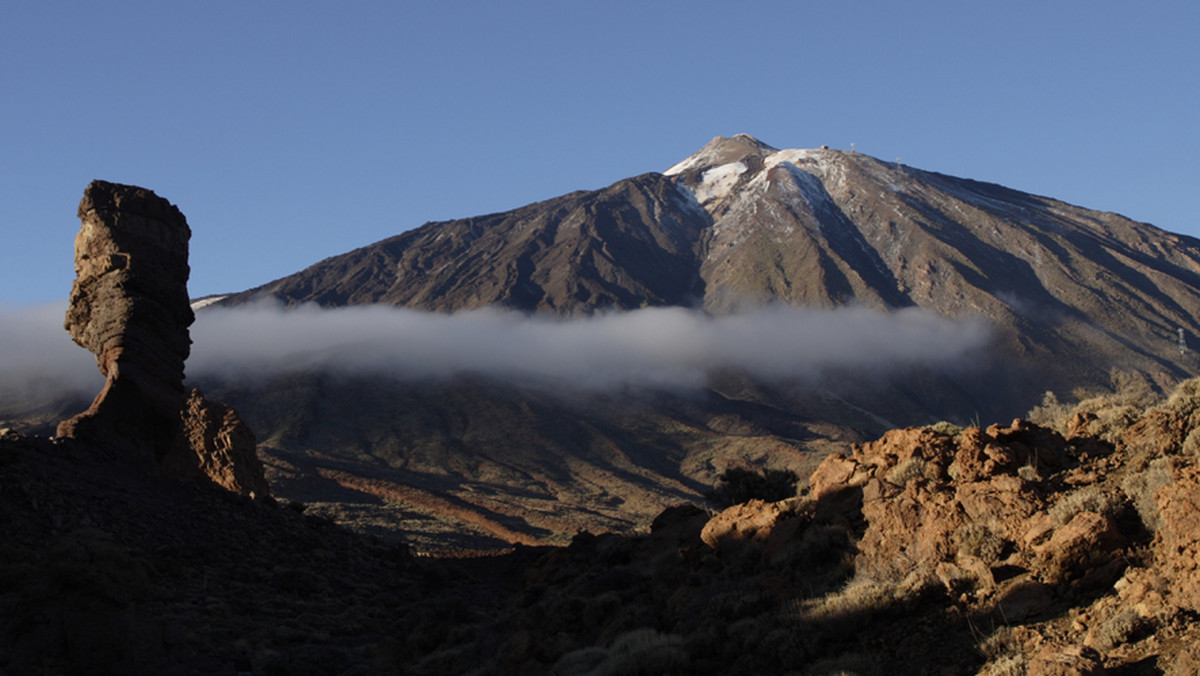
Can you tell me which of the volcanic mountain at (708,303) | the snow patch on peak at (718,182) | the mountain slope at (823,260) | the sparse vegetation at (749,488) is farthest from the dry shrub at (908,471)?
the snow patch on peak at (718,182)

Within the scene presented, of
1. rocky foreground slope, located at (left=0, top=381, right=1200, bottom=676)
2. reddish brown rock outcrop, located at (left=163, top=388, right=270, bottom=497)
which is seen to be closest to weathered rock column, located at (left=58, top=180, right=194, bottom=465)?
rocky foreground slope, located at (left=0, top=381, right=1200, bottom=676)

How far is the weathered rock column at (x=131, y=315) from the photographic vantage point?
2225 centimetres

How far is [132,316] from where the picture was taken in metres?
22.7

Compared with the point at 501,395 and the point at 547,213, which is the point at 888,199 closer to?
the point at 547,213

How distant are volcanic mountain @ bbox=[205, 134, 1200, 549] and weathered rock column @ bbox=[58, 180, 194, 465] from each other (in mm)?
28026

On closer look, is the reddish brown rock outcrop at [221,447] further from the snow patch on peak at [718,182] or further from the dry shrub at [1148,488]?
the snow patch on peak at [718,182]

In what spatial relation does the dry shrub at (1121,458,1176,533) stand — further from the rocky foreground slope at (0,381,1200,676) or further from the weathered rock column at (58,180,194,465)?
the weathered rock column at (58,180,194,465)

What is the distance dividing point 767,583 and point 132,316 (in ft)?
57.7

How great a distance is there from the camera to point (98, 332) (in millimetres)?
22922

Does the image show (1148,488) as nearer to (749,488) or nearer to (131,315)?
(749,488)

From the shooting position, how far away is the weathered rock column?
876 inches

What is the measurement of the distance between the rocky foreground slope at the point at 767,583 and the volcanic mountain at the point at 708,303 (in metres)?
30.8

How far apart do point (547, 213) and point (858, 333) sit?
6973cm

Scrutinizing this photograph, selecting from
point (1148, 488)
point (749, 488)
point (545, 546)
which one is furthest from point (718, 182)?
point (1148, 488)
